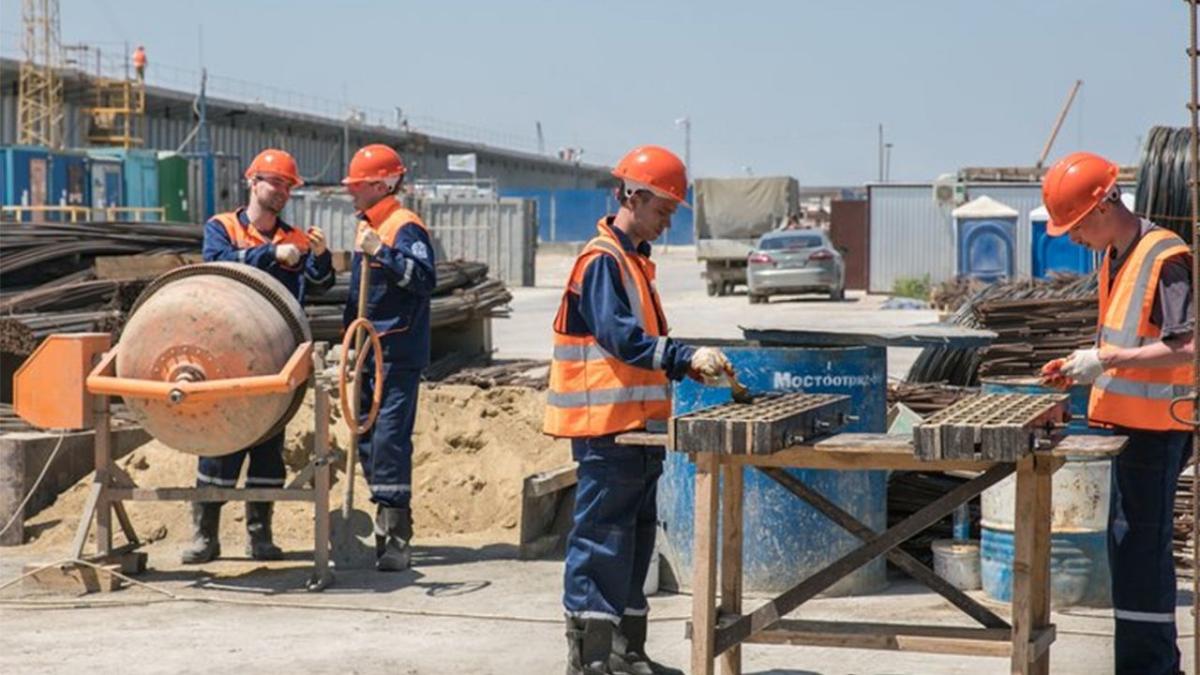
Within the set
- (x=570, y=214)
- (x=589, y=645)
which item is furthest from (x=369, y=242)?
(x=570, y=214)

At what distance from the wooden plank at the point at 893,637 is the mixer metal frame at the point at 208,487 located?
3086 mm

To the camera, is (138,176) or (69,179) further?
(138,176)

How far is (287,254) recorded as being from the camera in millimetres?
9727

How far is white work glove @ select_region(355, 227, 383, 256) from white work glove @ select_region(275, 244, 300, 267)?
38 cm

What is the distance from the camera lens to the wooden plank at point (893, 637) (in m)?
6.70

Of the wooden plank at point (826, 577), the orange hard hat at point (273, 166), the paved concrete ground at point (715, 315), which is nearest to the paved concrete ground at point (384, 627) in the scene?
the wooden plank at point (826, 577)

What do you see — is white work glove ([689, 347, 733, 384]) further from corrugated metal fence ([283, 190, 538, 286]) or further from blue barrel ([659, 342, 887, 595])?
corrugated metal fence ([283, 190, 538, 286])

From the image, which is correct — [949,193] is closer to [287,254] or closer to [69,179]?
[69,179]

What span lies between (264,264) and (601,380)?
10.3 feet

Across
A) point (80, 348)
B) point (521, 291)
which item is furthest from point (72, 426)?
point (521, 291)

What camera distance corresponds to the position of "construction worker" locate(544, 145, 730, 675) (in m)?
7.32

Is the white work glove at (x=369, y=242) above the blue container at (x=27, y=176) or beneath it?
beneath

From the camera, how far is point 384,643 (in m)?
8.22

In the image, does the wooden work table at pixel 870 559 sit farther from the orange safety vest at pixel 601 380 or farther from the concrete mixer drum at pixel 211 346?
the concrete mixer drum at pixel 211 346
